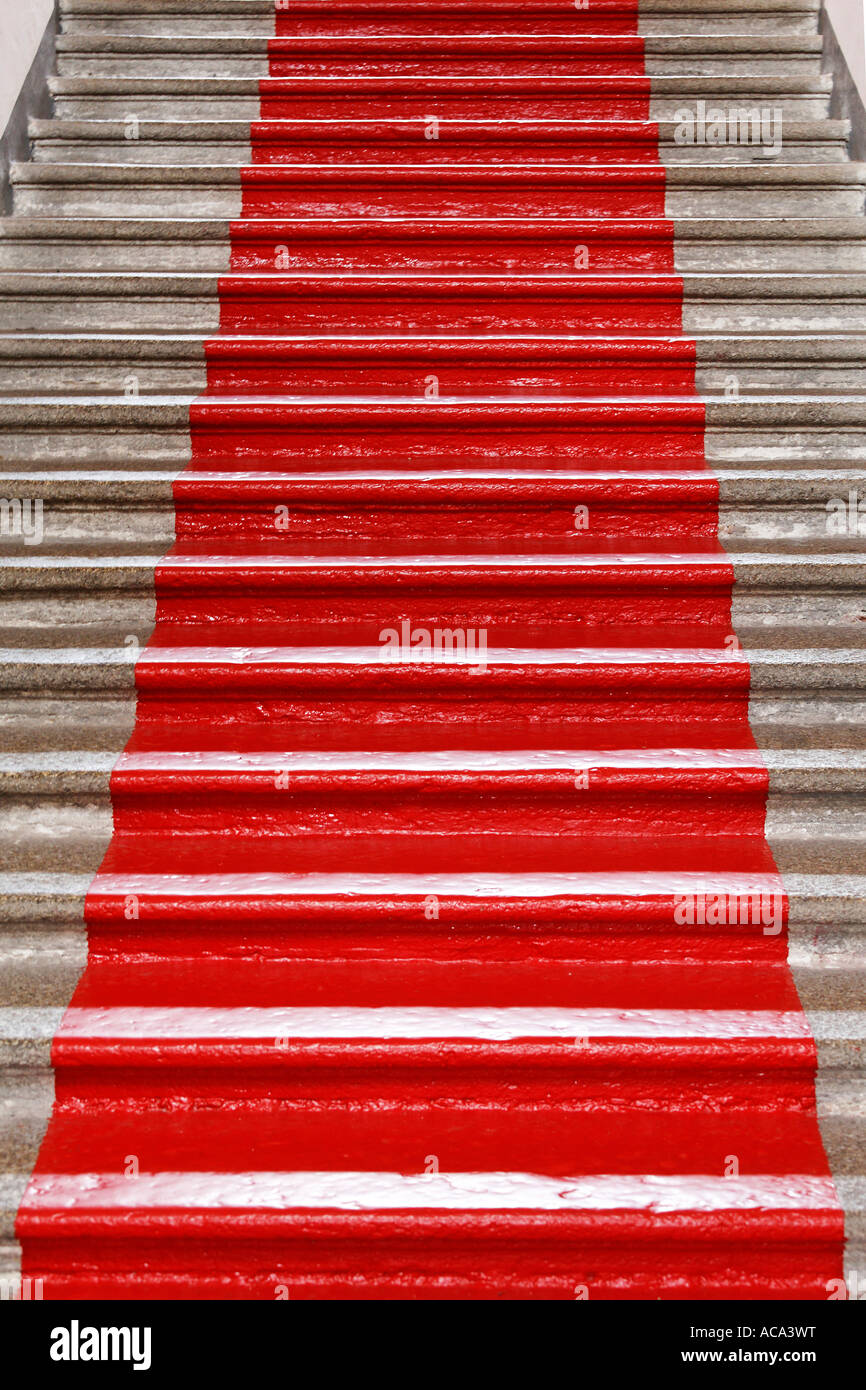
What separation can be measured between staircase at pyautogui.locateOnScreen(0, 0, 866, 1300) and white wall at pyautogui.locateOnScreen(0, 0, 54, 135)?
0.47ft

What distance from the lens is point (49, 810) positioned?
1.95 metres

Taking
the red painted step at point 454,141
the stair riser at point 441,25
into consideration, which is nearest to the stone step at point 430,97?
the red painted step at point 454,141

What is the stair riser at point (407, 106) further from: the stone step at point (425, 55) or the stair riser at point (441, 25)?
the stair riser at point (441, 25)

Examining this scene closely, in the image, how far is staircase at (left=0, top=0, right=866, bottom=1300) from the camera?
1.57 metres

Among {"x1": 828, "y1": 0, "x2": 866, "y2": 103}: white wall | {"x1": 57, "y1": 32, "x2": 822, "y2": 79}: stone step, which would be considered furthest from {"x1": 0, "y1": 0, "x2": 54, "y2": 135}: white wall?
{"x1": 57, "y1": 32, "x2": 822, "y2": 79}: stone step

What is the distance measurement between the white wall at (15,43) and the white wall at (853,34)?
2.5 inches

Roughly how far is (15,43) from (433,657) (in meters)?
2.02

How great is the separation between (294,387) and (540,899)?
1.32 meters

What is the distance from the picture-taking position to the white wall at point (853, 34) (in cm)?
280

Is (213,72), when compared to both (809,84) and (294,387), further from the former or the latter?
(809,84)

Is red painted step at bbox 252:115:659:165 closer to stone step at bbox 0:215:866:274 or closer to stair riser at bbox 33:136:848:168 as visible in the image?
stair riser at bbox 33:136:848:168

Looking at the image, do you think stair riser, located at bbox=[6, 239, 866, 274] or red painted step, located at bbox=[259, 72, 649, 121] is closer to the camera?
stair riser, located at bbox=[6, 239, 866, 274]

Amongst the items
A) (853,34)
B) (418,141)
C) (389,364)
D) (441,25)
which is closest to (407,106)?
(418,141)
